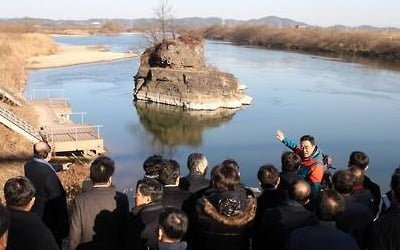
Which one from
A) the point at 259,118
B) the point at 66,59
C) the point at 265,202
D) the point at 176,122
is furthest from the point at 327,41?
the point at 265,202

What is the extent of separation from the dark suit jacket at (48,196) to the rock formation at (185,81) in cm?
3107

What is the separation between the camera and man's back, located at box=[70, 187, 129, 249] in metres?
4.34

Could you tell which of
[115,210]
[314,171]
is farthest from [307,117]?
[115,210]

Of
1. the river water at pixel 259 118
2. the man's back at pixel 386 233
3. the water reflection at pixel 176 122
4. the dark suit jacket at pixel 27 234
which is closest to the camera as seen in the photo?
the dark suit jacket at pixel 27 234

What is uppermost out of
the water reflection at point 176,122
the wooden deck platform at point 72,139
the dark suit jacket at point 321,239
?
the dark suit jacket at point 321,239

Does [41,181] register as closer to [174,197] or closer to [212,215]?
[174,197]

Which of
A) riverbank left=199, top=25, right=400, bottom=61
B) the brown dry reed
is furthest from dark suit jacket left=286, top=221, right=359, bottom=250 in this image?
riverbank left=199, top=25, right=400, bottom=61

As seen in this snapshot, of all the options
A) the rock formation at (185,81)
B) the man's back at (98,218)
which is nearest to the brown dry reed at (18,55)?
the rock formation at (185,81)

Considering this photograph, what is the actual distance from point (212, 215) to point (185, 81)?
34.3 metres

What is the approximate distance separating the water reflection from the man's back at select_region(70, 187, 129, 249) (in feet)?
62.2

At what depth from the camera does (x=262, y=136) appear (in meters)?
25.7

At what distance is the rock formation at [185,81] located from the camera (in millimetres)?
36969

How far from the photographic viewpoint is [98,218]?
173 inches

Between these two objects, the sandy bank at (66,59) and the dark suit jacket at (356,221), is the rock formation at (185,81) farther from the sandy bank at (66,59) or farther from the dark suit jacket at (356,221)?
the dark suit jacket at (356,221)
